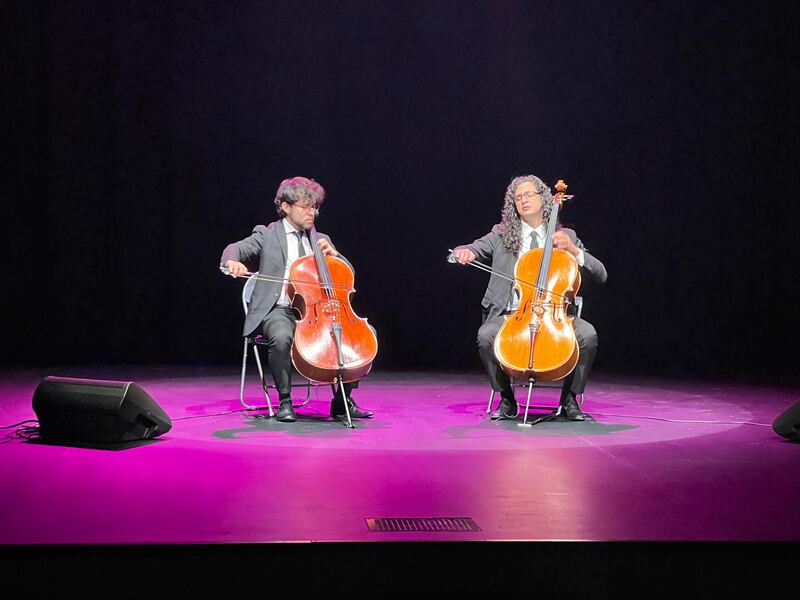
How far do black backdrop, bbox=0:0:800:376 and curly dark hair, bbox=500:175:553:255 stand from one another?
2320 mm

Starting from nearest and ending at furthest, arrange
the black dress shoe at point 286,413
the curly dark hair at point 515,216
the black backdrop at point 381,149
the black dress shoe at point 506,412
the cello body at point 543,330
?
the cello body at point 543,330, the black dress shoe at point 286,413, the black dress shoe at point 506,412, the curly dark hair at point 515,216, the black backdrop at point 381,149

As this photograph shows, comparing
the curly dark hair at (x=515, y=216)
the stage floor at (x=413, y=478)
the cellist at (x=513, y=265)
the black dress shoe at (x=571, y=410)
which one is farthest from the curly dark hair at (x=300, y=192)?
the black dress shoe at (x=571, y=410)

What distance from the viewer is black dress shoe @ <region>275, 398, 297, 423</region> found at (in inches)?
161

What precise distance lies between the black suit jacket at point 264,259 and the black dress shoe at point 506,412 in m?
0.96

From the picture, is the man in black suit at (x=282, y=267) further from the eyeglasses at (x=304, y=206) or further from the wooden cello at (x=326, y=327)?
the wooden cello at (x=326, y=327)

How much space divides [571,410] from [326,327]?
1.15m

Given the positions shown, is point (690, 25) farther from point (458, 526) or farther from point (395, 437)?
point (458, 526)

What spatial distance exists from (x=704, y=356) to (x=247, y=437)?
168 inches

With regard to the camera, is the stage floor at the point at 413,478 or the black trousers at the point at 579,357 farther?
the black trousers at the point at 579,357

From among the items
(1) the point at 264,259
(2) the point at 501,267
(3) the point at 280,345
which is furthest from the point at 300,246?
(2) the point at 501,267

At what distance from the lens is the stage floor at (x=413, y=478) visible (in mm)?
2326

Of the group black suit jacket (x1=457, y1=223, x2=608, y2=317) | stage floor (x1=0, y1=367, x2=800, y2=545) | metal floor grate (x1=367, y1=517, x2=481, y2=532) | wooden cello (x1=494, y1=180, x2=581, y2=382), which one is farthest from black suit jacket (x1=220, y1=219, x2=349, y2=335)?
metal floor grate (x1=367, y1=517, x2=481, y2=532)

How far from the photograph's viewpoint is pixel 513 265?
4336mm

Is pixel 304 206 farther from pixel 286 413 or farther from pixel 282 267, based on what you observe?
pixel 286 413
